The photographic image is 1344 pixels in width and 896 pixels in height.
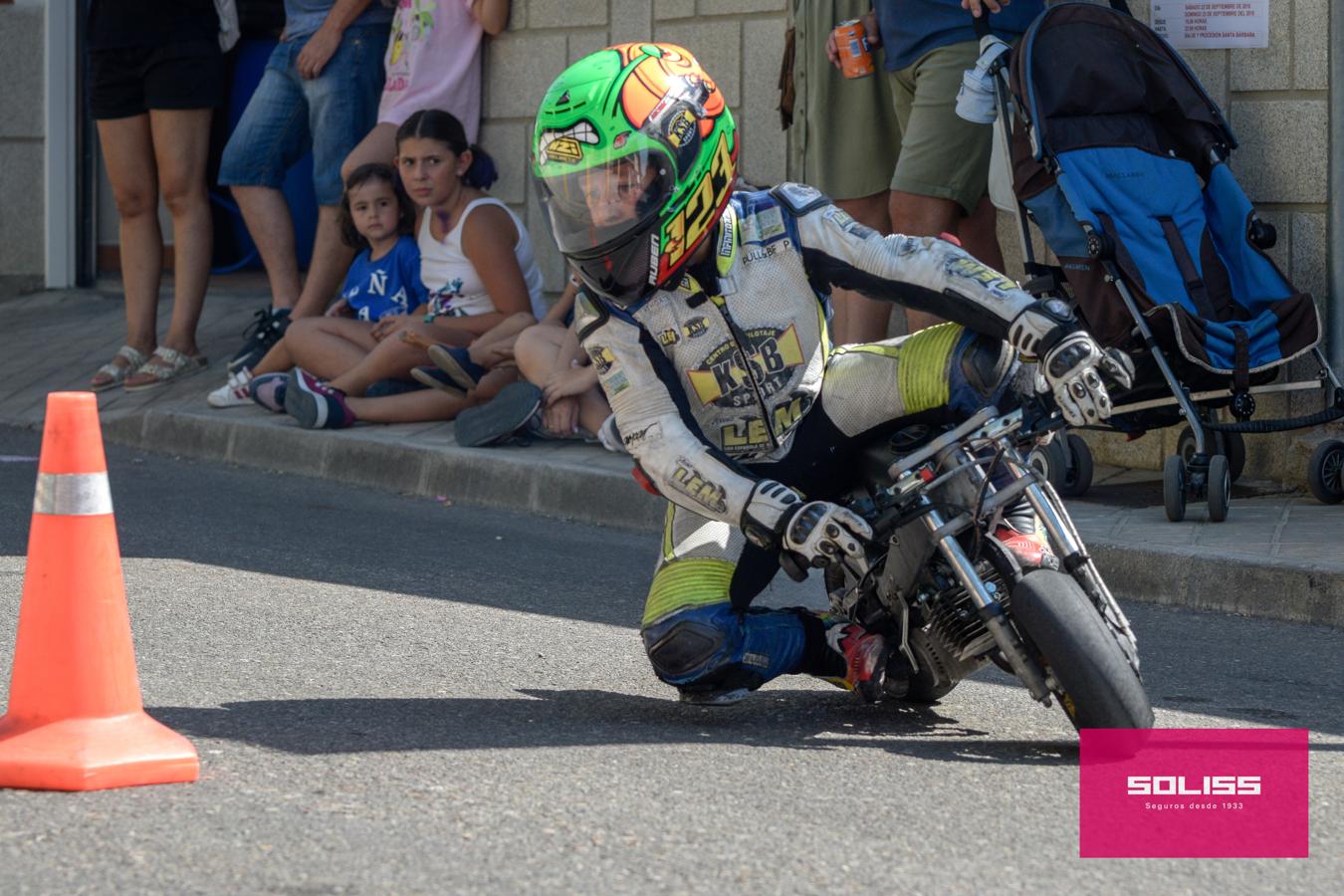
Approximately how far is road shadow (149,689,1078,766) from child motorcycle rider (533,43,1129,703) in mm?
95

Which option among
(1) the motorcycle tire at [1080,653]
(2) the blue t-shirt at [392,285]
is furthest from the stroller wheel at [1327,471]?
(2) the blue t-shirt at [392,285]

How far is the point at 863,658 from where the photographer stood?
419 cm

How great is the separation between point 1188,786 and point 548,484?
4156 millimetres

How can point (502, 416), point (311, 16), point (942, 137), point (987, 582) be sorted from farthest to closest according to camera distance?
point (311, 16) < point (502, 416) < point (942, 137) < point (987, 582)

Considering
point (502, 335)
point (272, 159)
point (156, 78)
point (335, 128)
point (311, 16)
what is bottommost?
point (502, 335)

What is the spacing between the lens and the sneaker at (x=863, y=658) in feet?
13.7

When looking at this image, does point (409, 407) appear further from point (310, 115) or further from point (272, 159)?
point (310, 115)

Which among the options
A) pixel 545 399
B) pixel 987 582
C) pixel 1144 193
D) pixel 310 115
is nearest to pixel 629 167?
pixel 987 582

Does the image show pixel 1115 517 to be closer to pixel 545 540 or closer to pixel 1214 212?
pixel 1214 212

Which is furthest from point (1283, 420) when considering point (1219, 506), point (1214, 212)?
point (1214, 212)

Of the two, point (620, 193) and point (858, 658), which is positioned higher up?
point (620, 193)

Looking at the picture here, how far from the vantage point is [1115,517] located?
6469 mm

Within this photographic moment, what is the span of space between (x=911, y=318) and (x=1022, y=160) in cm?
90

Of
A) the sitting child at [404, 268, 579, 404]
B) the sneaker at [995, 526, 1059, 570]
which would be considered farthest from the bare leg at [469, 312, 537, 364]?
the sneaker at [995, 526, 1059, 570]
